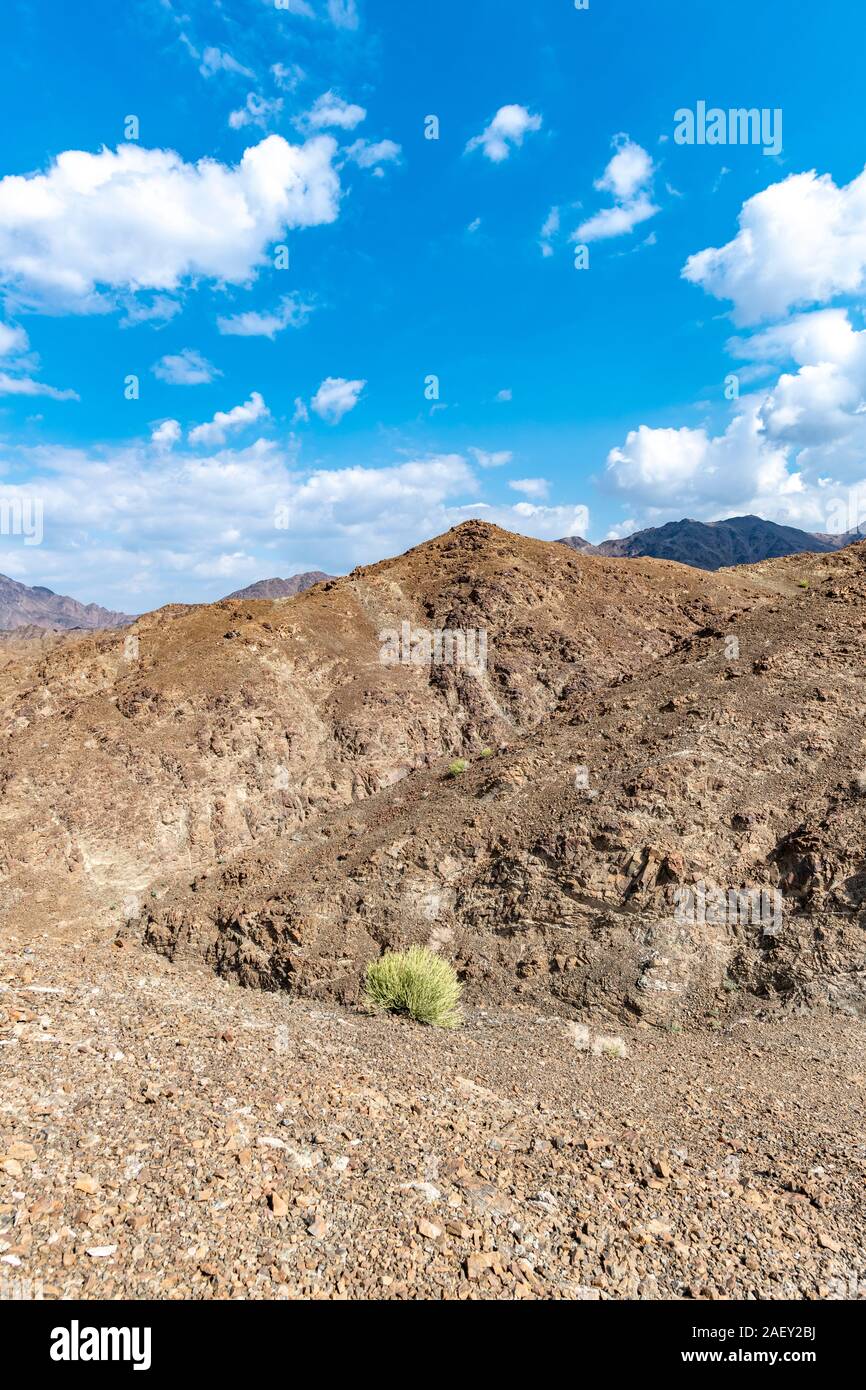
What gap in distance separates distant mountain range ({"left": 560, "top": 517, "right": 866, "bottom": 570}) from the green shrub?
116 meters

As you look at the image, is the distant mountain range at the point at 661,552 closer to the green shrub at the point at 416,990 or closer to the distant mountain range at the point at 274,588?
the distant mountain range at the point at 274,588

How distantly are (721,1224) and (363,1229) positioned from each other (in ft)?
7.90

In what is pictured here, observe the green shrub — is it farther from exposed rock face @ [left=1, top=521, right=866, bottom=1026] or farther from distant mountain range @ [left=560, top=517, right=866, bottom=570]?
distant mountain range @ [left=560, top=517, right=866, bottom=570]

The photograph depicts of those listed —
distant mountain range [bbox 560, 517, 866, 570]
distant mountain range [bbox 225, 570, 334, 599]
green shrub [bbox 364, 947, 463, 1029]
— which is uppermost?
distant mountain range [bbox 560, 517, 866, 570]

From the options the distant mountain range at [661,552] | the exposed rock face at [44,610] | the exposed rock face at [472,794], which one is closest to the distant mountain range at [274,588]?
the distant mountain range at [661,552]

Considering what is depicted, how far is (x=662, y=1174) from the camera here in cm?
502

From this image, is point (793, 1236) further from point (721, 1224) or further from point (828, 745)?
point (828, 745)

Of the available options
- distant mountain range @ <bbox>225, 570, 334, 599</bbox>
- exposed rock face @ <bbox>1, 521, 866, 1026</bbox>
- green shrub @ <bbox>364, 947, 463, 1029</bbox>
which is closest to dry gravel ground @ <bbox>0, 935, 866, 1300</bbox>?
green shrub @ <bbox>364, 947, 463, 1029</bbox>

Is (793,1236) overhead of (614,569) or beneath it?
beneath

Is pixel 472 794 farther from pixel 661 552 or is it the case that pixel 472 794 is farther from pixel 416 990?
pixel 661 552

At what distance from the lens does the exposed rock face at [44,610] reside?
14675 centimetres

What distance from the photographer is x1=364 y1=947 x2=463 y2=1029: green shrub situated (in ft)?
27.9

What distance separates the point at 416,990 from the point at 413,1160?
372 cm
